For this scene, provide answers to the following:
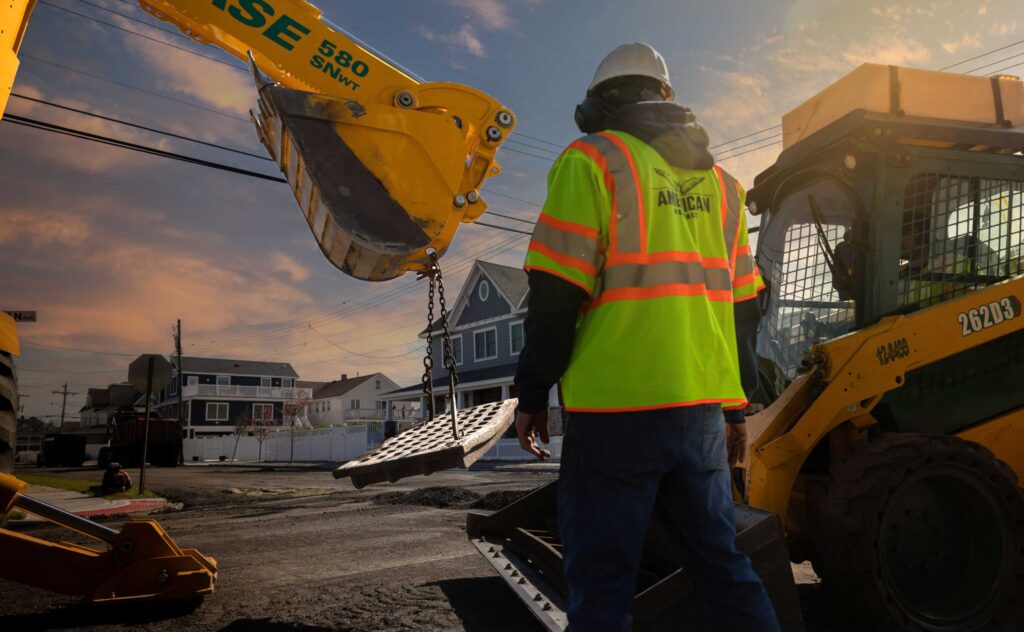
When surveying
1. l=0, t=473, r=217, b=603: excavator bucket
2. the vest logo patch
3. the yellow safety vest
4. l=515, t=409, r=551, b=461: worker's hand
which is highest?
the vest logo patch

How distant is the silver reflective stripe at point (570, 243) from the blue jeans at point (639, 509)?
50 centimetres

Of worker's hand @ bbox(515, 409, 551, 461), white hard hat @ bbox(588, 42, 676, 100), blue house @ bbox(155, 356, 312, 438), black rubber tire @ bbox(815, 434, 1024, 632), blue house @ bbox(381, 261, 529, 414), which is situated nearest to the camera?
worker's hand @ bbox(515, 409, 551, 461)

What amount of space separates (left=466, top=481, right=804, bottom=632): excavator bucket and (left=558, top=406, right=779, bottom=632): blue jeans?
12 cm

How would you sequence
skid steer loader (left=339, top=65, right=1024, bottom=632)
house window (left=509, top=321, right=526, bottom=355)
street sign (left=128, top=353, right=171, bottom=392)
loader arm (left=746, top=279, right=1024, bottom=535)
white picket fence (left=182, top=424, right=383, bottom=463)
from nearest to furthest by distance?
skid steer loader (left=339, top=65, right=1024, bottom=632) < loader arm (left=746, top=279, right=1024, bottom=535) < street sign (left=128, top=353, right=171, bottom=392) < house window (left=509, top=321, right=526, bottom=355) < white picket fence (left=182, top=424, right=383, bottom=463)

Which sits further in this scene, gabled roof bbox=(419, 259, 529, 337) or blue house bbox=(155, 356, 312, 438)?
blue house bbox=(155, 356, 312, 438)

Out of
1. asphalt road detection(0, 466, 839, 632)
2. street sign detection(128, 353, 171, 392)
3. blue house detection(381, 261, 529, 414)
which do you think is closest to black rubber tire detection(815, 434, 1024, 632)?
asphalt road detection(0, 466, 839, 632)

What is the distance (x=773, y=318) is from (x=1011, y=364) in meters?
1.38

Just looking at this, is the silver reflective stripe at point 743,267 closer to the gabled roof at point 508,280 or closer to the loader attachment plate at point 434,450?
the loader attachment plate at point 434,450

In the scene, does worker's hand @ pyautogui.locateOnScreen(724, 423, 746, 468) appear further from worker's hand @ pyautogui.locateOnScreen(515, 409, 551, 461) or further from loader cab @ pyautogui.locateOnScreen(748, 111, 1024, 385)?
loader cab @ pyautogui.locateOnScreen(748, 111, 1024, 385)

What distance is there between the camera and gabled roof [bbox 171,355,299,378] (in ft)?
225

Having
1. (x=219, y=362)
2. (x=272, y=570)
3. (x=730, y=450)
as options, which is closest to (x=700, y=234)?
(x=730, y=450)

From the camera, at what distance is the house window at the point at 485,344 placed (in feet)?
112

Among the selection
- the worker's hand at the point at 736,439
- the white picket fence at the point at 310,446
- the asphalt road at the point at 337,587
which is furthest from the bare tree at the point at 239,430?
the worker's hand at the point at 736,439

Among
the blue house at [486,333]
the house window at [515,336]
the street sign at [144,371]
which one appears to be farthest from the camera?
the blue house at [486,333]
